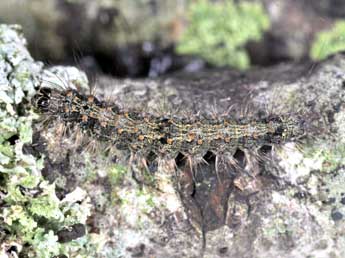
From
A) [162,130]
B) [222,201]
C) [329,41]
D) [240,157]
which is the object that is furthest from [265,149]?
[329,41]

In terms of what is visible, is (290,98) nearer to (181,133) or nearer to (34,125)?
(181,133)

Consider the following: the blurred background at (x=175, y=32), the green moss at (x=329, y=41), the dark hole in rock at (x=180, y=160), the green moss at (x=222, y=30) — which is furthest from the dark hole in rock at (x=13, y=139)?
the green moss at (x=329, y=41)

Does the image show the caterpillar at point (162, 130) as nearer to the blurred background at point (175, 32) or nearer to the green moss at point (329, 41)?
the blurred background at point (175, 32)

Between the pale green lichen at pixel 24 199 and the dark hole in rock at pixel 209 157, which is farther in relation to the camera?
the dark hole in rock at pixel 209 157

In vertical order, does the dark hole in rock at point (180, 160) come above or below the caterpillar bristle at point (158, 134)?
below

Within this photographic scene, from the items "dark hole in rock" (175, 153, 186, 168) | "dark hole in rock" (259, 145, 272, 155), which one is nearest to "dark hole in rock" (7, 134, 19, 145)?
"dark hole in rock" (175, 153, 186, 168)
